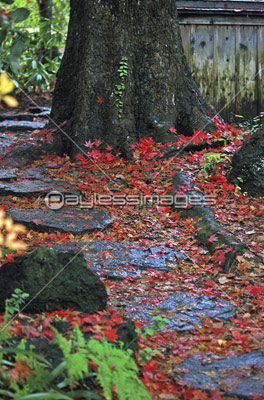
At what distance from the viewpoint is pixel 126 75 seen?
24.8ft

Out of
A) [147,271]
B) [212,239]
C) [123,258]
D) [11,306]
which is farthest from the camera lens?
[212,239]

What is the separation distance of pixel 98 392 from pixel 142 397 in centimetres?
30

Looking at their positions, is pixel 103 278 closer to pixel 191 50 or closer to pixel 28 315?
pixel 28 315

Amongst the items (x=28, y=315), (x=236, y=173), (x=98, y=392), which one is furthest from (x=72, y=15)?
(x=98, y=392)

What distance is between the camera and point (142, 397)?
2717 millimetres

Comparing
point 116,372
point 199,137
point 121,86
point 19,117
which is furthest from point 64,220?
point 19,117

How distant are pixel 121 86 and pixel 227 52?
4.20 metres

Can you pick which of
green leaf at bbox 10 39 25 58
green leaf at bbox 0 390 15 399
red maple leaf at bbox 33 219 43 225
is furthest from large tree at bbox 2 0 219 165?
green leaf at bbox 0 390 15 399

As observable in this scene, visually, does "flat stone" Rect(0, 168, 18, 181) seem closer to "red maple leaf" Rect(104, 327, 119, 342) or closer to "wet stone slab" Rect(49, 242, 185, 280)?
"wet stone slab" Rect(49, 242, 185, 280)

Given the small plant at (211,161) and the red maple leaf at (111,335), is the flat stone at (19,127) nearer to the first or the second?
the small plant at (211,161)

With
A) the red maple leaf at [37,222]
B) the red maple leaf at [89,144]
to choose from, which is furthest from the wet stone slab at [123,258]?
the red maple leaf at [89,144]

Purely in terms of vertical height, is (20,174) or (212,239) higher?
(20,174)

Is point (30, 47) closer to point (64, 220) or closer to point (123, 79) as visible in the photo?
point (123, 79)

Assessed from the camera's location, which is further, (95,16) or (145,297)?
(95,16)
